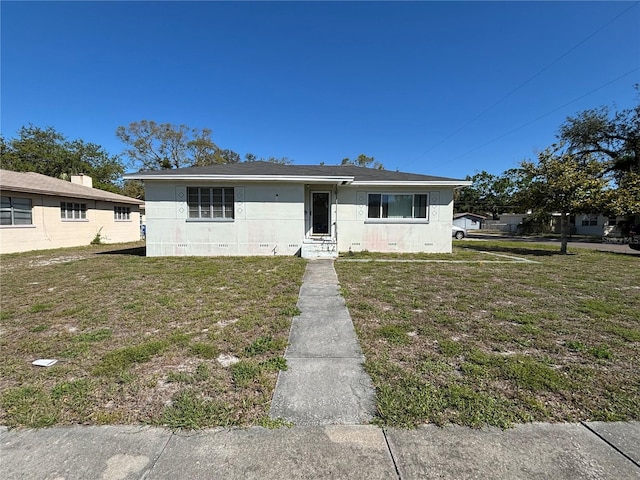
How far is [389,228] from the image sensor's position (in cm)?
1162

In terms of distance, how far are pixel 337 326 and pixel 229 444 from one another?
2.27m

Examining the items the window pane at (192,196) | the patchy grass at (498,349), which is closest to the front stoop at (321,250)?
the patchy grass at (498,349)

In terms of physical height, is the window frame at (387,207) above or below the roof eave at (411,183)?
below

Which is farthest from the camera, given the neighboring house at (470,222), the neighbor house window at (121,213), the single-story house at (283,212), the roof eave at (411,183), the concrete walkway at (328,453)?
the neighboring house at (470,222)

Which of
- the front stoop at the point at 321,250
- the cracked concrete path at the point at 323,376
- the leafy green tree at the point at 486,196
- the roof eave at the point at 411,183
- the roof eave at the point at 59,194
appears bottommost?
the cracked concrete path at the point at 323,376

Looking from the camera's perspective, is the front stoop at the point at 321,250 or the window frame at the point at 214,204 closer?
the front stoop at the point at 321,250

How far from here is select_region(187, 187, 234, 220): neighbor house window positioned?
10.6 metres

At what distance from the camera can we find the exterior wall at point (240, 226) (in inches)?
413

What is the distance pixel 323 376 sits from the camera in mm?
2727

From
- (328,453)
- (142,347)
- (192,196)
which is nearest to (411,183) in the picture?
(192,196)

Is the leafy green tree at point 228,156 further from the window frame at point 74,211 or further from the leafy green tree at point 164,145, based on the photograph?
the window frame at point 74,211

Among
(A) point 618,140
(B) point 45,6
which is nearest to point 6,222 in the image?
(B) point 45,6

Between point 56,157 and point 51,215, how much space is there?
24.5 m

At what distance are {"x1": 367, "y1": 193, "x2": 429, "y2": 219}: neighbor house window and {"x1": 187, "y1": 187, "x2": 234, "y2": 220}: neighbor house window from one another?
214 inches
